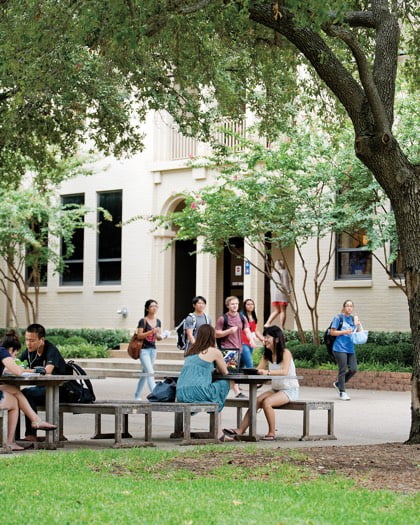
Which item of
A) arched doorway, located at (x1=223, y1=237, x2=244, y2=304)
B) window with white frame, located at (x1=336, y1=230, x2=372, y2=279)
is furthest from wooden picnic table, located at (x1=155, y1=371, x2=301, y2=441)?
arched doorway, located at (x1=223, y1=237, x2=244, y2=304)

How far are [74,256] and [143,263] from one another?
3.16m

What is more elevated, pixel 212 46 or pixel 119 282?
pixel 212 46

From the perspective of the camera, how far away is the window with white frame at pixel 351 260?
2672 cm

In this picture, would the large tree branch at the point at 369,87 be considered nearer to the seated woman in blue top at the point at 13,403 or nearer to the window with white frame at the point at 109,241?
the seated woman in blue top at the point at 13,403

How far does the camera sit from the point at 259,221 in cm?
2411

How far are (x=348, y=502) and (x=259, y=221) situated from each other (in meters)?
16.2

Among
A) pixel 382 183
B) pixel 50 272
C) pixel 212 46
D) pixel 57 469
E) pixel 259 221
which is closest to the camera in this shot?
pixel 57 469

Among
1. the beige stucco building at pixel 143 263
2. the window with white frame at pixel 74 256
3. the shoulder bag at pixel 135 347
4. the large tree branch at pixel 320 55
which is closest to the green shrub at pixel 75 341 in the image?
the beige stucco building at pixel 143 263

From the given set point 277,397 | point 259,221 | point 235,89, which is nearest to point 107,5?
point 277,397

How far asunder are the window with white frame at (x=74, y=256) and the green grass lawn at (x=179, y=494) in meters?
22.9

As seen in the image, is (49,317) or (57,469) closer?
(57,469)

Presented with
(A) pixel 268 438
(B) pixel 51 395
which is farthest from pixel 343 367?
(B) pixel 51 395

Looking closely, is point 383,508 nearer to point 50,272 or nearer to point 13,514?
point 13,514

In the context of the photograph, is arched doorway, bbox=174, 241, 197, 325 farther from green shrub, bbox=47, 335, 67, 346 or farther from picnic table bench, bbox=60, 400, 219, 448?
picnic table bench, bbox=60, 400, 219, 448
